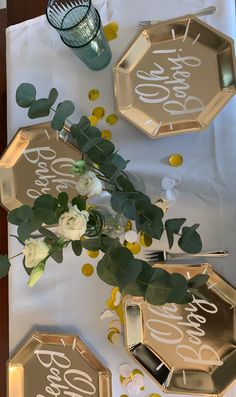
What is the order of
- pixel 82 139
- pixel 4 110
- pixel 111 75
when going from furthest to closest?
pixel 4 110
pixel 111 75
pixel 82 139

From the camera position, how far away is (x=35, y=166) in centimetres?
105

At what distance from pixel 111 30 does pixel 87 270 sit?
52 cm

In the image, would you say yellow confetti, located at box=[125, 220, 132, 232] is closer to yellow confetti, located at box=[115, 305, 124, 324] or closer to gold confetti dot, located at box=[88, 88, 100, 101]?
yellow confetti, located at box=[115, 305, 124, 324]

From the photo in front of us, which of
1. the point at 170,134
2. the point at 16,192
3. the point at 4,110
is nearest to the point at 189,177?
the point at 170,134

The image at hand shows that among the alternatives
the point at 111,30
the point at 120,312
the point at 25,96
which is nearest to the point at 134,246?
the point at 120,312

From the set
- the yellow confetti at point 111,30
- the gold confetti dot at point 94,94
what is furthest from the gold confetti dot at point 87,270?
the yellow confetti at point 111,30

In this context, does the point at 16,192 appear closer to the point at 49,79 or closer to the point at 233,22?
the point at 49,79

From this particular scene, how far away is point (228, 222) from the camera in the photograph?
910mm

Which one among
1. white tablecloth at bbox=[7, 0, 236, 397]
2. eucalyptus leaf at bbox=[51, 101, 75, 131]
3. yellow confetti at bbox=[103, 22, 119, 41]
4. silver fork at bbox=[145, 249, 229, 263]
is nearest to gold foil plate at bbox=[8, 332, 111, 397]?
white tablecloth at bbox=[7, 0, 236, 397]

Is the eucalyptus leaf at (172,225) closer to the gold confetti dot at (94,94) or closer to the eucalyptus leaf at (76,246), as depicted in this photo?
the eucalyptus leaf at (76,246)

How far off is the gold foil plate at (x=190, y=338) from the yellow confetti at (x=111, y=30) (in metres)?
0.51

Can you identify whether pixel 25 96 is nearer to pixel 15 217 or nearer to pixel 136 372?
pixel 15 217

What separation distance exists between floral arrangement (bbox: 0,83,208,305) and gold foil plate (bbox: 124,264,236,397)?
0.26 feet

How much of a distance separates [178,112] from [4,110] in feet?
1.48
